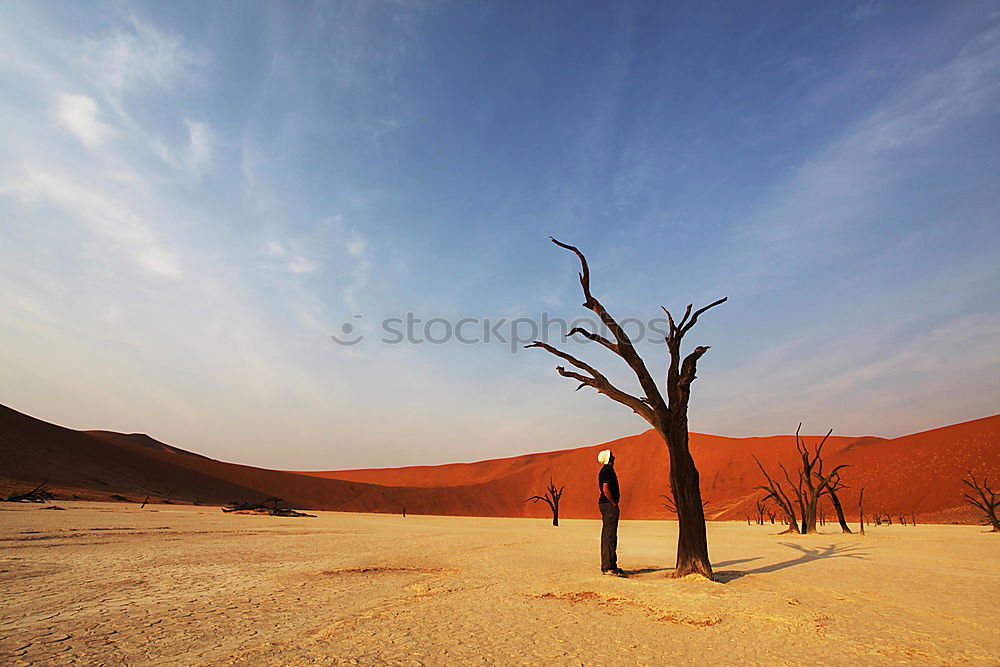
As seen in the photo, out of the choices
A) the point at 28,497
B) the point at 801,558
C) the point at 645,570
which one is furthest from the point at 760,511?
the point at 28,497

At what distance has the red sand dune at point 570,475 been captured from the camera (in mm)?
47625

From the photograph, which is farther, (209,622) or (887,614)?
(887,614)

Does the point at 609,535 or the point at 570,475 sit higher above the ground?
the point at 570,475

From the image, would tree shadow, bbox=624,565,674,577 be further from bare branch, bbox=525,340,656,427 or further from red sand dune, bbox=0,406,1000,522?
red sand dune, bbox=0,406,1000,522

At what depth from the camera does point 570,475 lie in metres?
95.2

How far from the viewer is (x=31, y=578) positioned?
7082mm

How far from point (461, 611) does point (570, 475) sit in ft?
305

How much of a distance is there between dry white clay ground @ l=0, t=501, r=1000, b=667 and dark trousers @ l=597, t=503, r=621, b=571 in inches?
12.4


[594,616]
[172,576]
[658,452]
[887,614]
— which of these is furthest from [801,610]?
[658,452]

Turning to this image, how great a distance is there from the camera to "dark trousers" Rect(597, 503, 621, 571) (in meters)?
8.90

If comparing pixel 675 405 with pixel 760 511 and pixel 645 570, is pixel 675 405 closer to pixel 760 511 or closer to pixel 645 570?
pixel 645 570

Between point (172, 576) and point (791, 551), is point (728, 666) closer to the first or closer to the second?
point (172, 576)

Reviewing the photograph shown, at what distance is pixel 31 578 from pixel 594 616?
748 centimetres

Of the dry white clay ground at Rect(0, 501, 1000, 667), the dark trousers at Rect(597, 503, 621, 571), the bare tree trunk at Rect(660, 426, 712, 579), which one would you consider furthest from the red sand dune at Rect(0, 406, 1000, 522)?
the bare tree trunk at Rect(660, 426, 712, 579)
